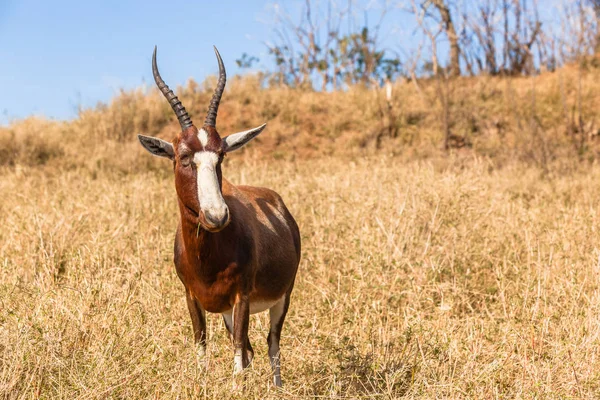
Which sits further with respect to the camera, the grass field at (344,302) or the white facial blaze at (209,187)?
the grass field at (344,302)

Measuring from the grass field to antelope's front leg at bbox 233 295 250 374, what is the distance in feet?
0.33

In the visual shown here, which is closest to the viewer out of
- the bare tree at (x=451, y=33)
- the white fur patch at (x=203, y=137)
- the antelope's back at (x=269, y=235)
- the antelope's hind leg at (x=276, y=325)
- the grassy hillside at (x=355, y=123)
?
the white fur patch at (x=203, y=137)

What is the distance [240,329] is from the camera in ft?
12.1

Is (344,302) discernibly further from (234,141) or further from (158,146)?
(158,146)

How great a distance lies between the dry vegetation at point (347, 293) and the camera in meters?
3.52

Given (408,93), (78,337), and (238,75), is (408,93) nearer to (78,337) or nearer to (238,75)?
(238,75)

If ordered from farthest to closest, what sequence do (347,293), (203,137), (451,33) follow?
(451,33), (347,293), (203,137)

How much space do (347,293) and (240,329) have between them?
2.02 metres

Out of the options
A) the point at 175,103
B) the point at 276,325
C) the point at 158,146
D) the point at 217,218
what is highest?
the point at 175,103

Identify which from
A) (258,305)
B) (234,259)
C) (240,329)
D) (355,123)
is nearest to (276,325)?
(258,305)

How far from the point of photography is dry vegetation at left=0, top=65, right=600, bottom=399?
352 cm

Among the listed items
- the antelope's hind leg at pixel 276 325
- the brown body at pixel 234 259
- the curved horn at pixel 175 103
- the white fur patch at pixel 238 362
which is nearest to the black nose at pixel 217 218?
the brown body at pixel 234 259

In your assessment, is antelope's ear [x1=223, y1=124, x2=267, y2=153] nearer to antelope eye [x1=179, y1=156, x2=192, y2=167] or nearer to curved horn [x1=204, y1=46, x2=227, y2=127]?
curved horn [x1=204, y1=46, x2=227, y2=127]

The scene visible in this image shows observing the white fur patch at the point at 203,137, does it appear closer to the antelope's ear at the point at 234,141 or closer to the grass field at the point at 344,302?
the antelope's ear at the point at 234,141
